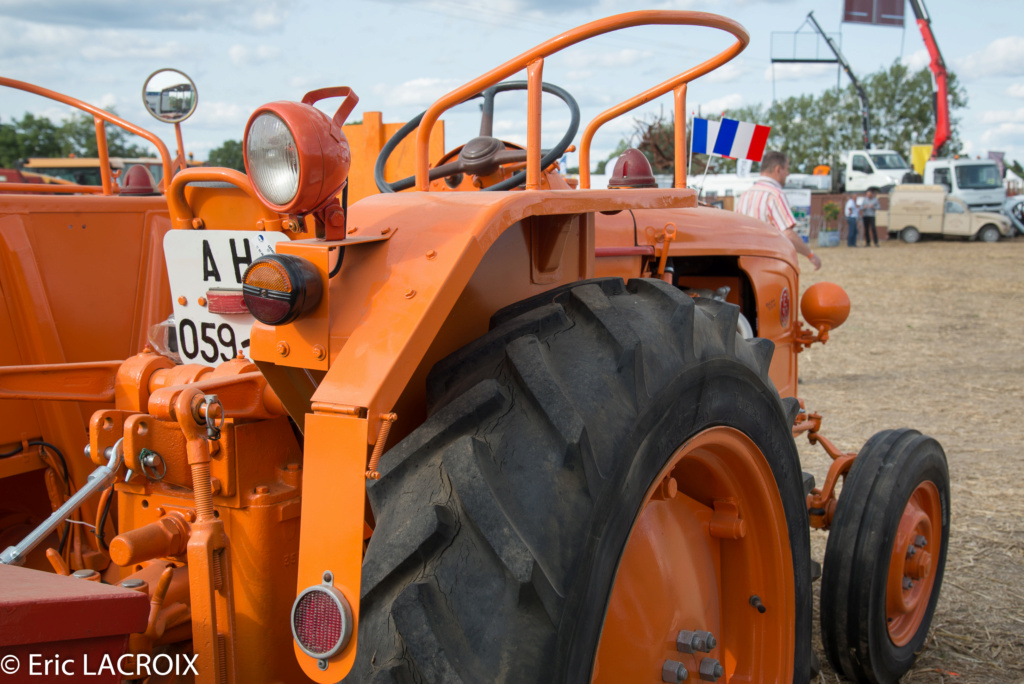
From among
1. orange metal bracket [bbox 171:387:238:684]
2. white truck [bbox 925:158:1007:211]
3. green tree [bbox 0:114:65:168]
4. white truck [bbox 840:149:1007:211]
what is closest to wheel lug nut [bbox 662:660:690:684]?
orange metal bracket [bbox 171:387:238:684]

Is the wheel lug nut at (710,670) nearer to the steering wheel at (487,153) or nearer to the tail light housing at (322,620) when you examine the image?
the tail light housing at (322,620)

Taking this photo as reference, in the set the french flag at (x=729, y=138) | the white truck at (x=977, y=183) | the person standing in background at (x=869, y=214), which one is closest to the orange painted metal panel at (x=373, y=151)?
the french flag at (x=729, y=138)

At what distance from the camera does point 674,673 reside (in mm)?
1780

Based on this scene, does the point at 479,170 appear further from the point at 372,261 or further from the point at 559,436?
the point at 559,436

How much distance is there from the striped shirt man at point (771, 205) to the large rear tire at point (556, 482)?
4870mm

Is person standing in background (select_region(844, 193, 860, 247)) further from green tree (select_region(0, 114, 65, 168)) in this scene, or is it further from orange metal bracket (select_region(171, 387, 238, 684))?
green tree (select_region(0, 114, 65, 168))

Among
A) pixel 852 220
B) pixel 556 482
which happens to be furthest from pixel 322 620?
pixel 852 220

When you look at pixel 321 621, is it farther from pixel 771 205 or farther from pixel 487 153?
pixel 771 205

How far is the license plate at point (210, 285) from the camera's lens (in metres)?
1.84

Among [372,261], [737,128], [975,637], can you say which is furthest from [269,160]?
[737,128]

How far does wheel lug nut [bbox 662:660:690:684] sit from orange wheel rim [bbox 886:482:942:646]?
51.8 inches

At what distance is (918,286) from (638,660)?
46.6ft

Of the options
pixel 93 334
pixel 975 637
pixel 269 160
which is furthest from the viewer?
pixel 975 637

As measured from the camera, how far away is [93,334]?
2396mm
